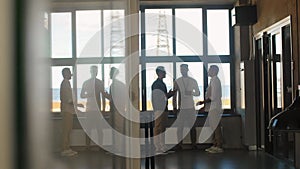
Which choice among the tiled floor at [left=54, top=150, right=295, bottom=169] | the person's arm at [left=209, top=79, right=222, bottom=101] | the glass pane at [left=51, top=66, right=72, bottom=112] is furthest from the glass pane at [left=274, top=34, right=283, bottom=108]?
the glass pane at [left=51, top=66, right=72, bottom=112]

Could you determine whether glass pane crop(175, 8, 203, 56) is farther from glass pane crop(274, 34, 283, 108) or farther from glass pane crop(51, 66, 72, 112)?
glass pane crop(51, 66, 72, 112)

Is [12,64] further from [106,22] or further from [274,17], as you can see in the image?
[274,17]

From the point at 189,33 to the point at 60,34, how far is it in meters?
8.20

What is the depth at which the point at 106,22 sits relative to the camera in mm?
1629

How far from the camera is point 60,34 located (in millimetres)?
672

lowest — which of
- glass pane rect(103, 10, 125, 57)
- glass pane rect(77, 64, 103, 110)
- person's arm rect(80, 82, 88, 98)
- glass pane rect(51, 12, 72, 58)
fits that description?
person's arm rect(80, 82, 88, 98)

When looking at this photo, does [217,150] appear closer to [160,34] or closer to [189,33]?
[160,34]

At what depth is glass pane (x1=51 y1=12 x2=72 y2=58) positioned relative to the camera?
0.60 metres

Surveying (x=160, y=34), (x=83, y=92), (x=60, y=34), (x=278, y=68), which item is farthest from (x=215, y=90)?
(x=60, y=34)

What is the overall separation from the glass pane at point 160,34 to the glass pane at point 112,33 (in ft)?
17.3

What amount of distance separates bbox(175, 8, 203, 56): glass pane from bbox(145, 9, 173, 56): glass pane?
201 millimetres

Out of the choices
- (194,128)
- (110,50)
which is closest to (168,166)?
(194,128)

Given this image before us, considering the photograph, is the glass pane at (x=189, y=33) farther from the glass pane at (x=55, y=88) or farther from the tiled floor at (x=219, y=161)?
Answer: the glass pane at (x=55, y=88)

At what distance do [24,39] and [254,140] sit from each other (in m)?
7.54
